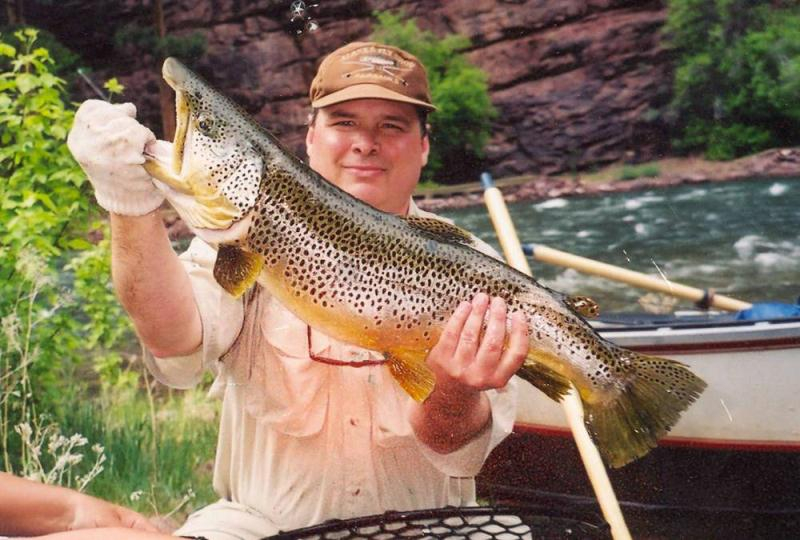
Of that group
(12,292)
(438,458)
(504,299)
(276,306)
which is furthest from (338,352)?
(12,292)

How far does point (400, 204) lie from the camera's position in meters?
2.60

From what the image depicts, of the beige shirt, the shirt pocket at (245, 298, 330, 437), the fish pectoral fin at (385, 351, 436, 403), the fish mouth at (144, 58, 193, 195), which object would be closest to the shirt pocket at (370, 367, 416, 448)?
the beige shirt

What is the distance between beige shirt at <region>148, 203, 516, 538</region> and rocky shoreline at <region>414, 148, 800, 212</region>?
76.7ft

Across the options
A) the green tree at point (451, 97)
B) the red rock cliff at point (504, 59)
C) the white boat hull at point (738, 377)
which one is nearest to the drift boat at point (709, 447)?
the white boat hull at point (738, 377)

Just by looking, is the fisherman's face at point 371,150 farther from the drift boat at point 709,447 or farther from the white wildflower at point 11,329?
the drift boat at point 709,447

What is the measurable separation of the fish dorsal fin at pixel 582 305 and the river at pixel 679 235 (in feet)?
33.4

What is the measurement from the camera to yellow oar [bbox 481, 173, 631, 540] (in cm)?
327

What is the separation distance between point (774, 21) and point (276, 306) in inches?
1465

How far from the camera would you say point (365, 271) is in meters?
1.89

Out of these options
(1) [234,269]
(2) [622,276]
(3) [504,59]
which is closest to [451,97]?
(3) [504,59]

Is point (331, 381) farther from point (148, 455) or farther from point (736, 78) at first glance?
point (736, 78)

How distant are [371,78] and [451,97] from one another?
32.4m

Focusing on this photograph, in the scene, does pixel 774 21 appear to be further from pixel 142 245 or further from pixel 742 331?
pixel 142 245

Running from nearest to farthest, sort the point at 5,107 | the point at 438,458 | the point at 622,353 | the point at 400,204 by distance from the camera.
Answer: the point at 622,353
the point at 438,458
the point at 400,204
the point at 5,107
